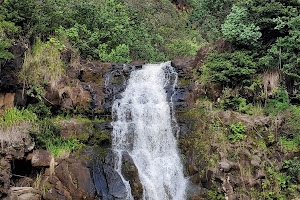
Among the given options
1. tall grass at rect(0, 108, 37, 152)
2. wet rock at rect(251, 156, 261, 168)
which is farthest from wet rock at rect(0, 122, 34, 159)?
wet rock at rect(251, 156, 261, 168)

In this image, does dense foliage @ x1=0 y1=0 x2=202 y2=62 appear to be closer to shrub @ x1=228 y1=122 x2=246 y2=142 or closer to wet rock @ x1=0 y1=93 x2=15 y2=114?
wet rock @ x1=0 y1=93 x2=15 y2=114

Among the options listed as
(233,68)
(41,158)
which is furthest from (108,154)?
(233,68)

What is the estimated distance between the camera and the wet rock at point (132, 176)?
8.08 m

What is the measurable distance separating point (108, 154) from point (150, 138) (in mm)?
1784

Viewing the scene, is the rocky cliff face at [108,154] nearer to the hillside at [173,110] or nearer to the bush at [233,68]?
the hillside at [173,110]

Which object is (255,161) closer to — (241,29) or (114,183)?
(114,183)

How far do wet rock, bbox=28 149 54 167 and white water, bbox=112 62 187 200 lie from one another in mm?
2249

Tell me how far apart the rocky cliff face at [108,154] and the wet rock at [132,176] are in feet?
0.10

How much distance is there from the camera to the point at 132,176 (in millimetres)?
8406

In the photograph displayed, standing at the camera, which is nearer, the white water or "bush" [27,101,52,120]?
the white water

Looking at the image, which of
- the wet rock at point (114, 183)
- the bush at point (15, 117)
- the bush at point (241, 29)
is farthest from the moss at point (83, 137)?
the bush at point (241, 29)

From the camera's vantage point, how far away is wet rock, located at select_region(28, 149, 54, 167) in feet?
24.5

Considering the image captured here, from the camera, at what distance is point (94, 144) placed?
30.8 feet

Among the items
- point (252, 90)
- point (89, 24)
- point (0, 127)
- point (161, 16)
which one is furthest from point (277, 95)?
point (161, 16)
